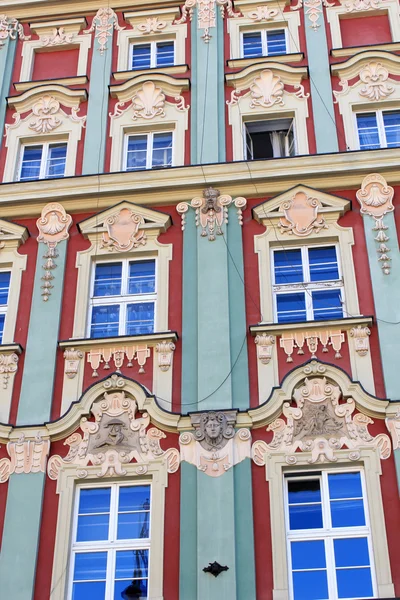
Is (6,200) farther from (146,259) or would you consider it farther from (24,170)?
(146,259)

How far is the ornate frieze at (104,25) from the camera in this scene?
19805 mm

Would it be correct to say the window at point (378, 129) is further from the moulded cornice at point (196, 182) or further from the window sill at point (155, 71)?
the window sill at point (155, 71)

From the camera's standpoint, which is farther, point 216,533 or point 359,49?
point 359,49

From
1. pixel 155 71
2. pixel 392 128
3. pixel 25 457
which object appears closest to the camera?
pixel 25 457

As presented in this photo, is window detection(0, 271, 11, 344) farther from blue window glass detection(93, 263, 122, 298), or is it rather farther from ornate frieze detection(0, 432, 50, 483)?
ornate frieze detection(0, 432, 50, 483)

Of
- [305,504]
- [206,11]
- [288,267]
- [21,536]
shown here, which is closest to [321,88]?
[206,11]

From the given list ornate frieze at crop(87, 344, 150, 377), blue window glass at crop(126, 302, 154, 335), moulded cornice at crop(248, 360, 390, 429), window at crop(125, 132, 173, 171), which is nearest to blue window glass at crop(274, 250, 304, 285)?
moulded cornice at crop(248, 360, 390, 429)

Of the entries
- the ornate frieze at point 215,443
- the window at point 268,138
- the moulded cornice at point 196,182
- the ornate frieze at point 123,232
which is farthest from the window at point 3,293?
the window at point 268,138

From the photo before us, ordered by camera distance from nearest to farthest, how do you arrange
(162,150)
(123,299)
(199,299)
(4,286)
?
(199,299) → (123,299) → (4,286) → (162,150)

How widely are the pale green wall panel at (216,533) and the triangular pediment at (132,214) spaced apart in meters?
4.94

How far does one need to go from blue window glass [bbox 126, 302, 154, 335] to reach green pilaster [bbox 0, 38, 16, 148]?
5.18 metres

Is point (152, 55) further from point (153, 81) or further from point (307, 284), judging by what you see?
point (307, 284)

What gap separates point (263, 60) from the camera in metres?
18.6

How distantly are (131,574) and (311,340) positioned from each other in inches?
178
